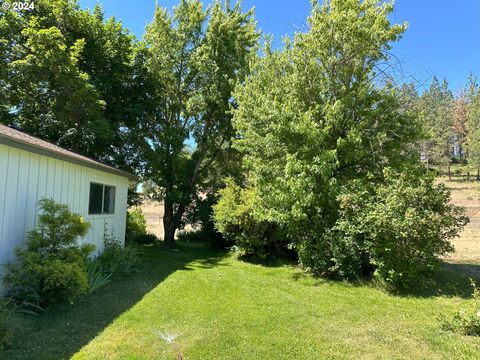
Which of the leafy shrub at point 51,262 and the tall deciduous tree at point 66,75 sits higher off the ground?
the tall deciduous tree at point 66,75

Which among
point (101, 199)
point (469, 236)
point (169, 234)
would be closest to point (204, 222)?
point (169, 234)

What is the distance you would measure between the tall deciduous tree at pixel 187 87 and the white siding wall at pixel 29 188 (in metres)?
6.61

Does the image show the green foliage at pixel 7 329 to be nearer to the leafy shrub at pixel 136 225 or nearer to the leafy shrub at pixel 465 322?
the leafy shrub at pixel 465 322

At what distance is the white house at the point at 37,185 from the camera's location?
5750mm

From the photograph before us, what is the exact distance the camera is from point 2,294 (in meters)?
5.84

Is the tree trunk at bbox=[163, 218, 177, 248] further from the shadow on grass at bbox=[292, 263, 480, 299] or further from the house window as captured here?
the shadow on grass at bbox=[292, 263, 480, 299]

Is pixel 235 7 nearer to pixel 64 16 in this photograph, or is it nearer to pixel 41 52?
pixel 64 16

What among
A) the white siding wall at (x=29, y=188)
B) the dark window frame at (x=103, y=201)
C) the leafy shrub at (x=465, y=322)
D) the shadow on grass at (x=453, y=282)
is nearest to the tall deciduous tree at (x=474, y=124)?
the shadow on grass at (x=453, y=282)

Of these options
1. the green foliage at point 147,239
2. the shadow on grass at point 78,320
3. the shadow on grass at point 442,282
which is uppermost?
the shadow on grass at point 442,282

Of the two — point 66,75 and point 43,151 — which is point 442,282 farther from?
point 66,75

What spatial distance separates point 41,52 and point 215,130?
25.1ft

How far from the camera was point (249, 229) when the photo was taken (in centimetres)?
1142

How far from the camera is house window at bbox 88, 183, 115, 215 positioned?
360 inches

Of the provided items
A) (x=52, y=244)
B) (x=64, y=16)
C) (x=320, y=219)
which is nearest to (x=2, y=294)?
(x=52, y=244)
